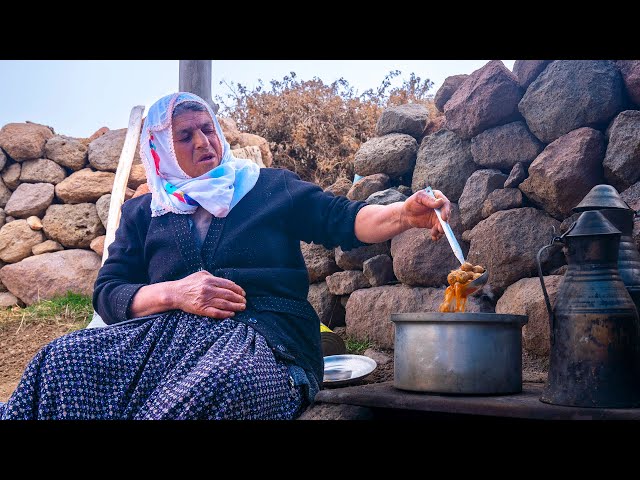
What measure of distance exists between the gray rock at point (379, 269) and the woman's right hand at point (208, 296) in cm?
199

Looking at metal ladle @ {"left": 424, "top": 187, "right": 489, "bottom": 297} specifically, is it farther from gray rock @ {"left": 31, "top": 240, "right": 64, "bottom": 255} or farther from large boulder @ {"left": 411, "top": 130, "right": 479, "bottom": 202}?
gray rock @ {"left": 31, "top": 240, "right": 64, "bottom": 255}

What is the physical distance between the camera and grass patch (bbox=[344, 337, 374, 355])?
4.29 meters

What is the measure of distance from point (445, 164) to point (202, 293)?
216 centimetres

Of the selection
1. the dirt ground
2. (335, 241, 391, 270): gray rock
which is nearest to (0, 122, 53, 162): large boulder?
the dirt ground

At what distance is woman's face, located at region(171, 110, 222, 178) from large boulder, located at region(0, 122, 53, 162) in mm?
4702

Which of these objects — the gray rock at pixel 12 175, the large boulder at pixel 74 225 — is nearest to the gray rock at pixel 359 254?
the large boulder at pixel 74 225

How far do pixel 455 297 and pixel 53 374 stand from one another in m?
1.41

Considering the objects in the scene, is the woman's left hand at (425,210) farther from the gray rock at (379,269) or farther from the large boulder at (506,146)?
the gray rock at (379,269)

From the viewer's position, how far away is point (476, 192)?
153 inches

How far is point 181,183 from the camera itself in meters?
2.93

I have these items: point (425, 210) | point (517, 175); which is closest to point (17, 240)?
point (517, 175)

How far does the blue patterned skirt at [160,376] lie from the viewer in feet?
7.02

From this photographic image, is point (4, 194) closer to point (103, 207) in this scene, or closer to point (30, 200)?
point (30, 200)
